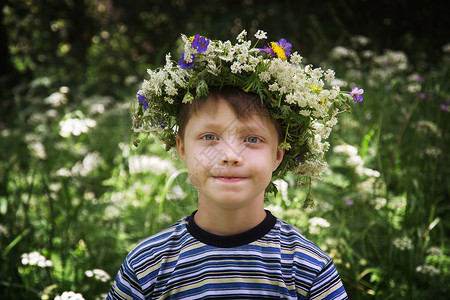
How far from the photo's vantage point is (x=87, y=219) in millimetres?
2861

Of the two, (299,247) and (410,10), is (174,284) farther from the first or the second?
(410,10)

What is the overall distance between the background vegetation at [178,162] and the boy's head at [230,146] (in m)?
0.46

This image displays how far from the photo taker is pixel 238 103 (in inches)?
57.0

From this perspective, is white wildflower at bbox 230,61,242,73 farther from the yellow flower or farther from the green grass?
the green grass

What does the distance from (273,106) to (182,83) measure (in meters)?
0.32

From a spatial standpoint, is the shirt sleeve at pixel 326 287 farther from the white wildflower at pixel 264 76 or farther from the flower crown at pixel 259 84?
the white wildflower at pixel 264 76

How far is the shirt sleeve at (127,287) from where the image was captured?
1542 mm

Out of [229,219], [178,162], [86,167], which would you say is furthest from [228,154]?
[86,167]

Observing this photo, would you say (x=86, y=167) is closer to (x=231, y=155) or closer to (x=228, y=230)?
(x=228, y=230)

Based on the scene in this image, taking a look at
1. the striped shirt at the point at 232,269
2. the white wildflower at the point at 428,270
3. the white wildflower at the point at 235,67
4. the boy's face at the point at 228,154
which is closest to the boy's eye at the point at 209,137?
the boy's face at the point at 228,154

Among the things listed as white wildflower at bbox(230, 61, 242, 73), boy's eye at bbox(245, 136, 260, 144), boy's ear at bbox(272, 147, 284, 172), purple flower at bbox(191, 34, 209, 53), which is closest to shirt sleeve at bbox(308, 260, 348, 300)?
boy's ear at bbox(272, 147, 284, 172)

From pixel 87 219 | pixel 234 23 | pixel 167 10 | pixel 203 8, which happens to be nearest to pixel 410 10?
pixel 234 23

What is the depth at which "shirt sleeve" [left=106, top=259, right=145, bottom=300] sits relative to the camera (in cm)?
154

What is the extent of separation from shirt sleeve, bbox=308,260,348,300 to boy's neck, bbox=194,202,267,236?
278 millimetres
